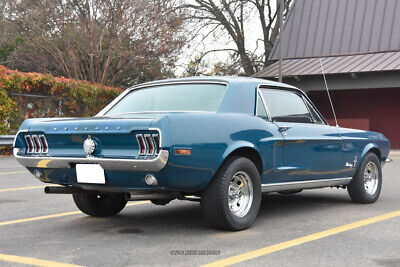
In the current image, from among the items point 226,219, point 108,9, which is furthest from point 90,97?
point 226,219

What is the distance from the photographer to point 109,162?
203 inches

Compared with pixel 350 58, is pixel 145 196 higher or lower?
lower

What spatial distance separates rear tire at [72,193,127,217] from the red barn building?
61.9 ft

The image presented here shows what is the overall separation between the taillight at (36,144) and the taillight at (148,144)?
1195mm

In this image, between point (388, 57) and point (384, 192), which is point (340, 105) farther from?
point (384, 192)

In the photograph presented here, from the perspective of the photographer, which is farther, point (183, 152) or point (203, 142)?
point (203, 142)

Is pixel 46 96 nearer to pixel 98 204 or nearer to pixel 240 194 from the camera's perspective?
pixel 98 204

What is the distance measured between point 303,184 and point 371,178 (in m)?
1.86

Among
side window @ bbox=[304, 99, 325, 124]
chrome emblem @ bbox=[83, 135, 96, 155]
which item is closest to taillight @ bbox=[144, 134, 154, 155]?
chrome emblem @ bbox=[83, 135, 96, 155]

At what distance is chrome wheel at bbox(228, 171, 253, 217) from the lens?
5.67m

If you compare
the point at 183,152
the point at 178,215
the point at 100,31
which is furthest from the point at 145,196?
the point at 100,31

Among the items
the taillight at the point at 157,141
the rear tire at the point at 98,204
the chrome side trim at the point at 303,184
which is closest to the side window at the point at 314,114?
the chrome side trim at the point at 303,184

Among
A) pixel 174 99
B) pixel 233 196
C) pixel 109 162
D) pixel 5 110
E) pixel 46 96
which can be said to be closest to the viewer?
pixel 109 162

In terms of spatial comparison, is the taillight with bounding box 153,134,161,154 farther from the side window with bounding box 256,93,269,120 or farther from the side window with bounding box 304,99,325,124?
the side window with bounding box 304,99,325,124
